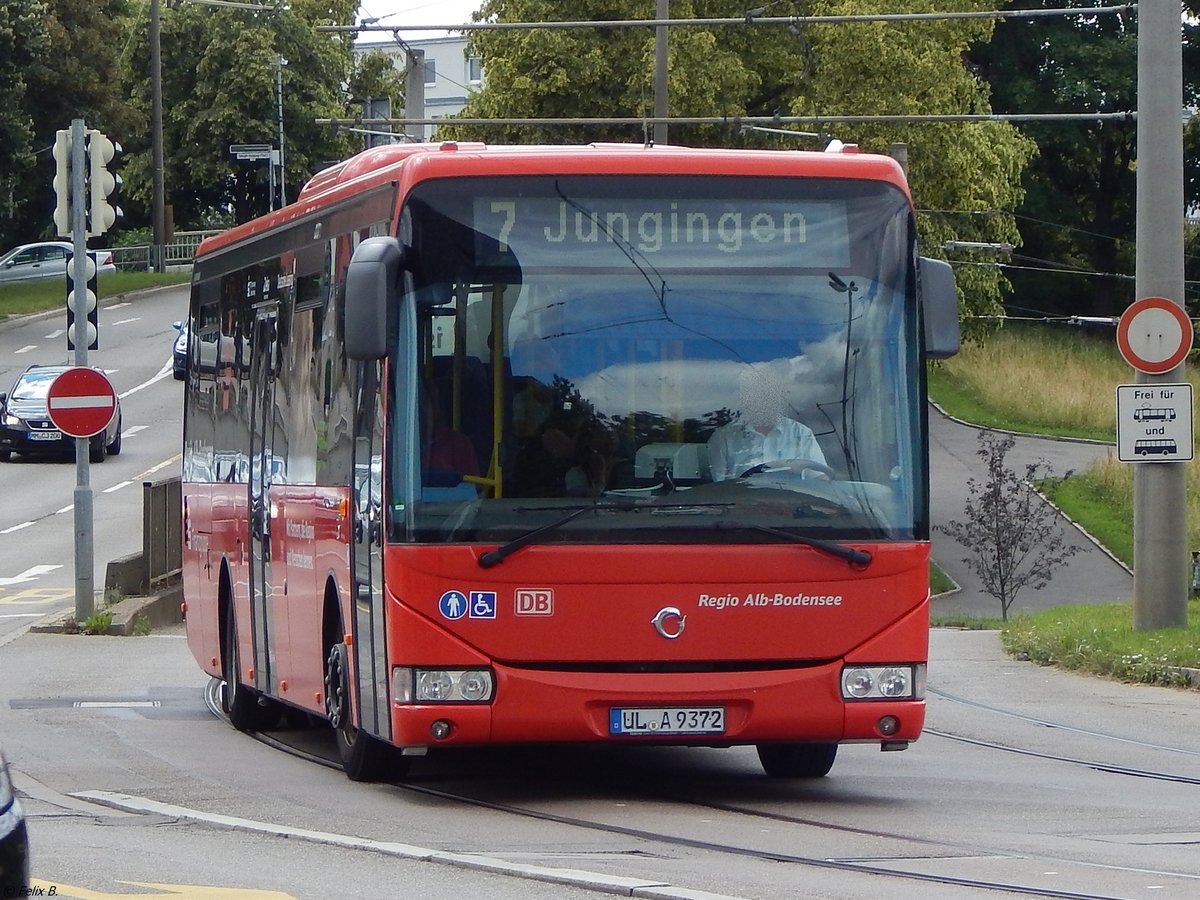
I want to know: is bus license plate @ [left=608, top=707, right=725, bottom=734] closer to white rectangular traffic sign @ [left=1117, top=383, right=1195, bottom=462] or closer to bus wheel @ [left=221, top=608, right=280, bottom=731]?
bus wheel @ [left=221, top=608, right=280, bottom=731]

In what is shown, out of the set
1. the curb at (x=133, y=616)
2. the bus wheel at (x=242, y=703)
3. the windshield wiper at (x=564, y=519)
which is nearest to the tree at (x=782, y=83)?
the curb at (x=133, y=616)

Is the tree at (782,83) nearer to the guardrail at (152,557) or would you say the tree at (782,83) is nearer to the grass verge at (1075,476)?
the grass verge at (1075,476)

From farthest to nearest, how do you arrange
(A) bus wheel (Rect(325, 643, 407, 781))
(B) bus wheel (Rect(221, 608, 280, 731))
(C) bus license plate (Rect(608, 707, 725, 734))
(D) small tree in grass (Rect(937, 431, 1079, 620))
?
1. (D) small tree in grass (Rect(937, 431, 1079, 620))
2. (B) bus wheel (Rect(221, 608, 280, 731))
3. (A) bus wheel (Rect(325, 643, 407, 781))
4. (C) bus license plate (Rect(608, 707, 725, 734))

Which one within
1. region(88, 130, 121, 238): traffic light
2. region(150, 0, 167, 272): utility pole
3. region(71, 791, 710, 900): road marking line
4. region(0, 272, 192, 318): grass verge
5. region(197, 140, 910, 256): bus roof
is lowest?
region(71, 791, 710, 900): road marking line

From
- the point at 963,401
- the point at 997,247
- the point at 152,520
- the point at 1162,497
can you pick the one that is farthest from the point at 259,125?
the point at 1162,497

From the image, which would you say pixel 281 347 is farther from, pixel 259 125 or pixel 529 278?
pixel 259 125

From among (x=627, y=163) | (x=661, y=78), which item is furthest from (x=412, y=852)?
(x=661, y=78)

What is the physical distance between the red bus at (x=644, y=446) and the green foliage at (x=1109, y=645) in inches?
284

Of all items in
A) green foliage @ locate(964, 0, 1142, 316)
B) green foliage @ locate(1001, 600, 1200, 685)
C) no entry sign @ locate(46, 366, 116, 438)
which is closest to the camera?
green foliage @ locate(1001, 600, 1200, 685)

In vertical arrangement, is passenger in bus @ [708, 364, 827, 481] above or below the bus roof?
below

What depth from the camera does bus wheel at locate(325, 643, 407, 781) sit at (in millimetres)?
10921

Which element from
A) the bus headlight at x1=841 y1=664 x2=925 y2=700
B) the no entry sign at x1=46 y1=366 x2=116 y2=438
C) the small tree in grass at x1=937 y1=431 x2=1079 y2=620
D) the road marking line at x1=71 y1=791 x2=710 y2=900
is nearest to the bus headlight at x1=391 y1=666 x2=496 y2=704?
the road marking line at x1=71 y1=791 x2=710 y2=900

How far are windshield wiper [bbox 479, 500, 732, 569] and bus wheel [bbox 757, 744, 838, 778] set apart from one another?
1.97 m

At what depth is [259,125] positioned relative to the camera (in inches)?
3575
